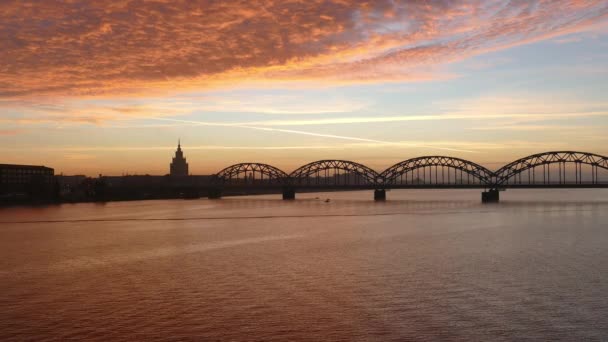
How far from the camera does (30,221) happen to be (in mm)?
107562

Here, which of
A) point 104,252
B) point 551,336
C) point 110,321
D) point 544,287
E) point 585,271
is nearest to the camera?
point 551,336

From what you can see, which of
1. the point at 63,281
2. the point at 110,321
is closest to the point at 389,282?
the point at 110,321

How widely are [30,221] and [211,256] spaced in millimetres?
65783

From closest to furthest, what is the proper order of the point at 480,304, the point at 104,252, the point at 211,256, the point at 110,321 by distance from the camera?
the point at 110,321
the point at 480,304
the point at 211,256
the point at 104,252

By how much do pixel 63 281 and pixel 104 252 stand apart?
18.4 meters

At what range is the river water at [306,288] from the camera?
28016 millimetres

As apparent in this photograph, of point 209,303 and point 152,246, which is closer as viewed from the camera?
point 209,303

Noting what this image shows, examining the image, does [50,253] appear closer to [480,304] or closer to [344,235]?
[344,235]

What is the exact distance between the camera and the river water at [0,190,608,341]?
2802 cm

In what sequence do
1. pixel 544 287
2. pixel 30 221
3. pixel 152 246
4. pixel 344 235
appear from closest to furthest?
pixel 544 287 < pixel 152 246 < pixel 344 235 < pixel 30 221

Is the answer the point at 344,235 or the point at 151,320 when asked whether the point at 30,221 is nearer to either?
the point at 344,235

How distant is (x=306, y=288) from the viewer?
1505 inches

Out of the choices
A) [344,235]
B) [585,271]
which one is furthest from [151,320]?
[344,235]

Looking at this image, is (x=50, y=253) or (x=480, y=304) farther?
(x=50, y=253)
